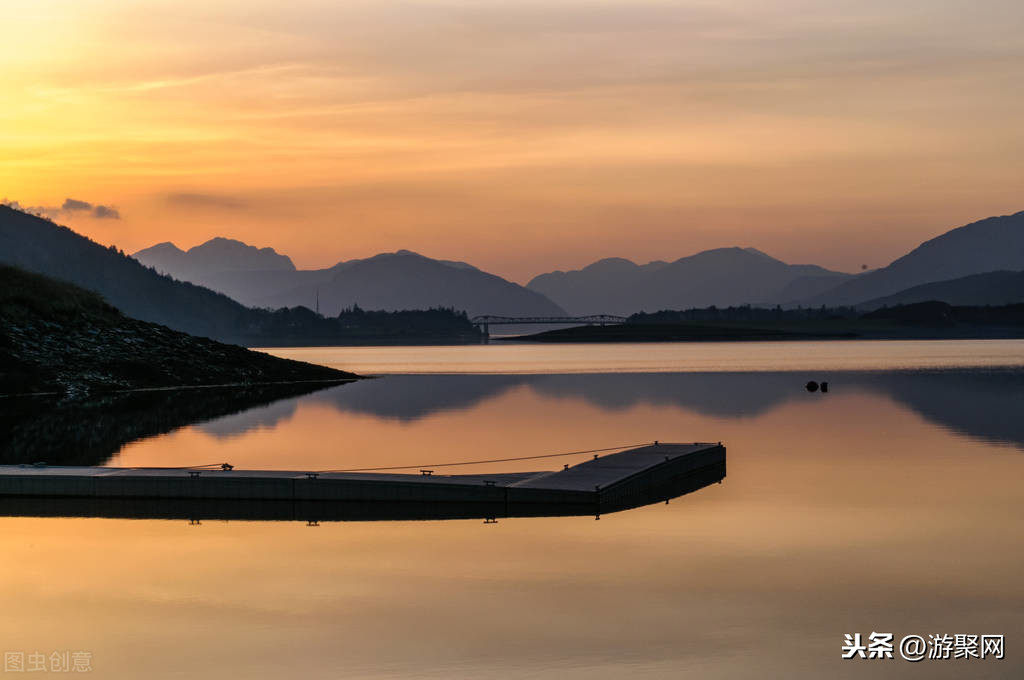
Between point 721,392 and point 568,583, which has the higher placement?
point 721,392

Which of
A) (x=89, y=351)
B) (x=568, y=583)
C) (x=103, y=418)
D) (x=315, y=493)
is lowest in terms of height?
(x=568, y=583)

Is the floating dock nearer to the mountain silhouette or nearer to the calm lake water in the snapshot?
the calm lake water

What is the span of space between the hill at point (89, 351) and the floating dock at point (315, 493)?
40618mm

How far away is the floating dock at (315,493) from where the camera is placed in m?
24.2

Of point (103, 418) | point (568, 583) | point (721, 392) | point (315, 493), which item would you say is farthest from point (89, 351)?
point (568, 583)

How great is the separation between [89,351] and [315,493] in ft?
169

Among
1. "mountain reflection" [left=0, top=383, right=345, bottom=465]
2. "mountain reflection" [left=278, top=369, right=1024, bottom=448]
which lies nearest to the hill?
"mountain reflection" [left=0, top=383, right=345, bottom=465]

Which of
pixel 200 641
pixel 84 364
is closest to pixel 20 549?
pixel 200 641

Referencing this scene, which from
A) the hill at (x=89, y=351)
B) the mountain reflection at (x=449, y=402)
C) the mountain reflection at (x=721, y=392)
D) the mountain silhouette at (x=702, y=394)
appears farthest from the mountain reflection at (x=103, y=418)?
the mountain reflection at (x=721, y=392)

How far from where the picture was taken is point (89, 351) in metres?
72.4

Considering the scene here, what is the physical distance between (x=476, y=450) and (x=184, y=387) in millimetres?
41199

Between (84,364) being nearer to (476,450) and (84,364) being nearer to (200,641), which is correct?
(476,450)

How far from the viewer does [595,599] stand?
16.4 metres

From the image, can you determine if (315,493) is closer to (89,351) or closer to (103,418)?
(103,418)
